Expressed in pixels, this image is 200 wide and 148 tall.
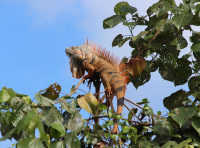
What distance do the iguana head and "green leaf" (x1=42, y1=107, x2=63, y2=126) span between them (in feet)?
3.49

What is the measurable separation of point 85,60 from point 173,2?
1.62 m

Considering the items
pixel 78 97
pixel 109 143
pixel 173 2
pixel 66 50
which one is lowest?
pixel 109 143

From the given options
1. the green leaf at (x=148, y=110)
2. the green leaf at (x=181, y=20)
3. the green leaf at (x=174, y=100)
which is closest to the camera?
the green leaf at (x=148, y=110)

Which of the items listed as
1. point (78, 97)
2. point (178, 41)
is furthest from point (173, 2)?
point (78, 97)

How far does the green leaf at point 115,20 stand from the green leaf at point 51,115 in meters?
1.42

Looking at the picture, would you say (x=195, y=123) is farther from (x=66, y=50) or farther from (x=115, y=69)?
(x=66, y=50)

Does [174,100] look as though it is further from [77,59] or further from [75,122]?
[75,122]

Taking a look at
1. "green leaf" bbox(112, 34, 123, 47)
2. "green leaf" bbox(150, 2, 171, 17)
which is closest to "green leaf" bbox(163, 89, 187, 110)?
"green leaf" bbox(112, 34, 123, 47)

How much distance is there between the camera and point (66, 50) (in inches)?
132

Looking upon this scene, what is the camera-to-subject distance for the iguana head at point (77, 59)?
10.5ft

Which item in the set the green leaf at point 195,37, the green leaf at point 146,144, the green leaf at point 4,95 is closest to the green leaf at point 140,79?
the green leaf at point 195,37

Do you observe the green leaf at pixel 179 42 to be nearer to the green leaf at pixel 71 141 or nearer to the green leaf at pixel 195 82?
the green leaf at pixel 195 82

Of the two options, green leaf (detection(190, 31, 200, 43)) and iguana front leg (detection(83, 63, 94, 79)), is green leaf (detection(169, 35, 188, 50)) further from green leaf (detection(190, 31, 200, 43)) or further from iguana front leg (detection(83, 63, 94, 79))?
iguana front leg (detection(83, 63, 94, 79))

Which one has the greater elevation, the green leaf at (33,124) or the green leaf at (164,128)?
the green leaf at (164,128)
